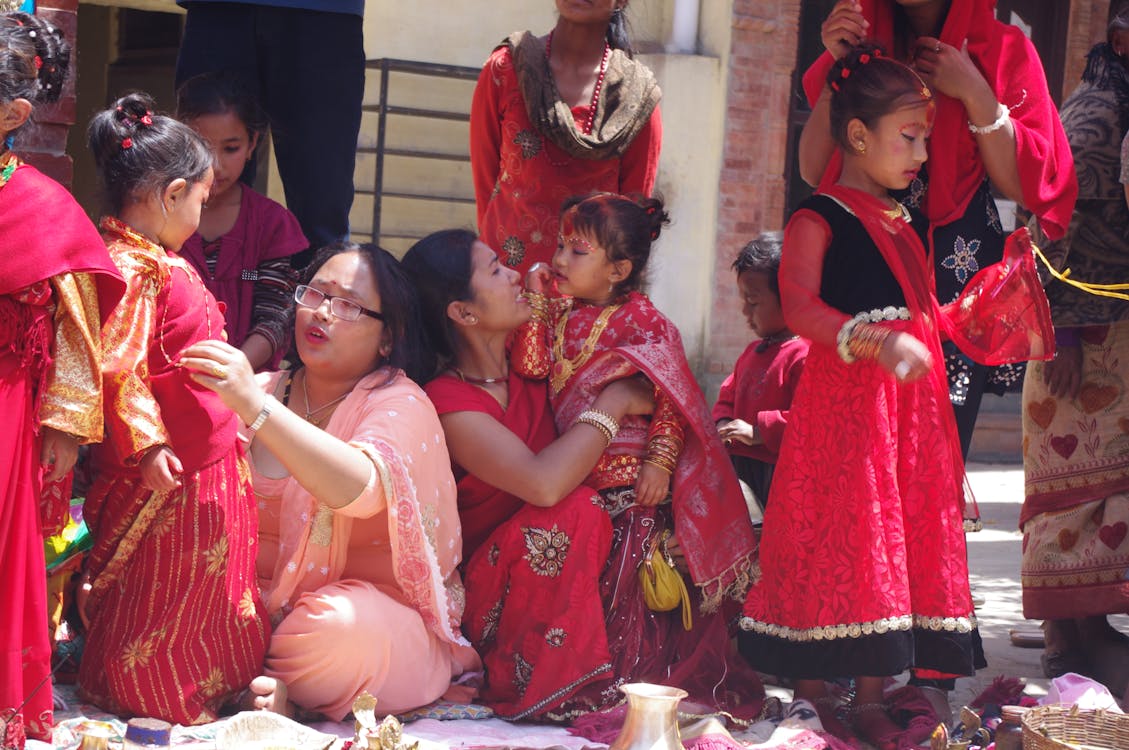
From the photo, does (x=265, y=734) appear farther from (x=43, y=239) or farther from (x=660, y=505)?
(x=660, y=505)

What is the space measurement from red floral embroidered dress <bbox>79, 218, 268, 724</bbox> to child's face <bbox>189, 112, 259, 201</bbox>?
0.72 m

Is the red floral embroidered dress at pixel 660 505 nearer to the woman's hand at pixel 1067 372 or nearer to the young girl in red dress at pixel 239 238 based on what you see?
the young girl in red dress at pixel 239 238

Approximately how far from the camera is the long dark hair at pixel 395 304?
3479mm

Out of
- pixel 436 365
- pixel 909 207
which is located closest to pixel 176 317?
pixel 436 365

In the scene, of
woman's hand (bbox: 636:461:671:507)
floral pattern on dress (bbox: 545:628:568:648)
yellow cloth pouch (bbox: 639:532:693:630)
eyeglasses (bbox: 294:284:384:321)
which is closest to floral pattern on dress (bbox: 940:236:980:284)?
woman's hand (bbox: 636:461:671:507)

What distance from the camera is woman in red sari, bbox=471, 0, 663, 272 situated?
4355 millimetres

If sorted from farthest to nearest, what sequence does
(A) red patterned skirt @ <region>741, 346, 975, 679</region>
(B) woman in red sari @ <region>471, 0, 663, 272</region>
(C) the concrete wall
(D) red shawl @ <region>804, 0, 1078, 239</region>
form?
(C) the concrete wall
(B) woman in red sari @ <region>471, 0, 663, 272</region>
(D) red shawl @ <region>804, 0, 1078, 239</region>
(A) red patterned skirt @ <region>741, 346, 975, 679</region>

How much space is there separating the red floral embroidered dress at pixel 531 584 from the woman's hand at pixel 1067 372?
1.49m

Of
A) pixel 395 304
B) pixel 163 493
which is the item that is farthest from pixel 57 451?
pixel 395 304

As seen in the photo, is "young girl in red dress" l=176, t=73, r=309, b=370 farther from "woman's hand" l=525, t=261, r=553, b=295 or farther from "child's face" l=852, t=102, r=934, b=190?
"child's face" l=852, t=102, r=934, b=190

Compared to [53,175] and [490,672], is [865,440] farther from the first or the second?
[53,175]

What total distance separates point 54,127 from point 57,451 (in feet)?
3.92

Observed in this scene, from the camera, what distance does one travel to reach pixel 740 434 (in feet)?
13.7

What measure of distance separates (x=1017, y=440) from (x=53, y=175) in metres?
7.37
